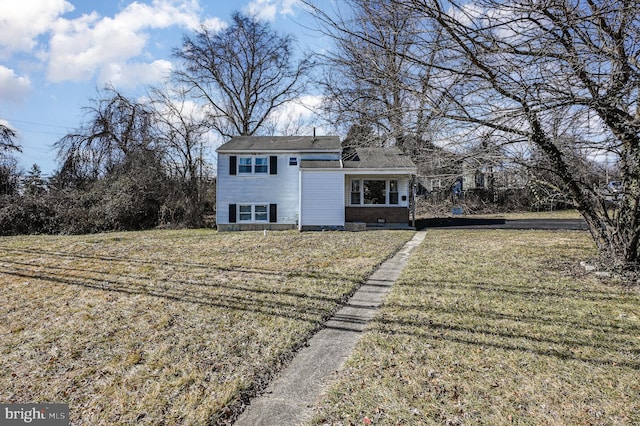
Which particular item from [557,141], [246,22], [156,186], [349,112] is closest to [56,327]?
[349,112]

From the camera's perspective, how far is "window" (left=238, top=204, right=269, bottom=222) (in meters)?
18.4

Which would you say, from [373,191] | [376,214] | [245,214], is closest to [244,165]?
[245,214]

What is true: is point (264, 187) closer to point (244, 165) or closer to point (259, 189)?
point (259, 189)

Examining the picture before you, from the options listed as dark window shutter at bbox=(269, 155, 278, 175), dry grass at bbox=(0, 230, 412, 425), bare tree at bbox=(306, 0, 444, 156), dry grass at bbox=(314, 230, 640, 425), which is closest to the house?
dark window shutter at bbox=(269, 155, 278, 175)

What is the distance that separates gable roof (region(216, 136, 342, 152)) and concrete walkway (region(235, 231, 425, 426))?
13.4 meters

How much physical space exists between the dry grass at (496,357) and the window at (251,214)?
1270cm

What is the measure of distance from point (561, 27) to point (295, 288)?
196 inches

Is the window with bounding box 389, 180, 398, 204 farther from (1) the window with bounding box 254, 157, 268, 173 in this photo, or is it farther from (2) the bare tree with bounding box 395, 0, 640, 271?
(2) the bare tree with bounding box 395, 0, 640, 271

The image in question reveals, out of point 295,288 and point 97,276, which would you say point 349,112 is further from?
point 97,276

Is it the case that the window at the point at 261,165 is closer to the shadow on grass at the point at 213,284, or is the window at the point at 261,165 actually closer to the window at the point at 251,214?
the window at the point at 251,214

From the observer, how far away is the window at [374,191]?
18.0 metres

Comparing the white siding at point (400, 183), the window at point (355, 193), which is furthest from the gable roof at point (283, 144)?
the window at point (355, 193)

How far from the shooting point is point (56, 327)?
444 cm

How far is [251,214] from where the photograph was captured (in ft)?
60.3
